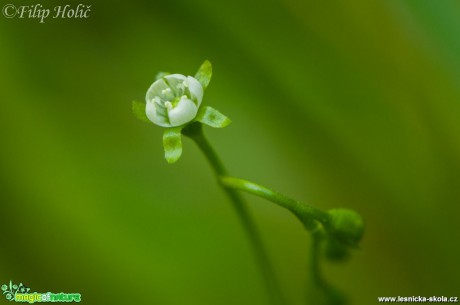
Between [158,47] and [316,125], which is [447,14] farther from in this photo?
[158,47]

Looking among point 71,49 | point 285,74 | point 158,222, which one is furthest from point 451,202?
point 71,49

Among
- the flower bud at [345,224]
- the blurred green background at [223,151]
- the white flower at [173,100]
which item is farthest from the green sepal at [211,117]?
the blurred green background at [223,151]

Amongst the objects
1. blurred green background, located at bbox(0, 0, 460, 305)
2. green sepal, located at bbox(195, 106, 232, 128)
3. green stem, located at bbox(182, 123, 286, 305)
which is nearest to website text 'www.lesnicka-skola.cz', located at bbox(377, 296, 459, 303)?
blurred green background, located at bbox(0, 0, 460, 305)

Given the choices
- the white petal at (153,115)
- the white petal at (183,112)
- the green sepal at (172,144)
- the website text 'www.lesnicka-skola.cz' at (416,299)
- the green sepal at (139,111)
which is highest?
the green sepal at (139,111)

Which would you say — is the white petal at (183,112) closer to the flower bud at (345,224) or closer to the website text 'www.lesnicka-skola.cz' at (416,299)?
the flower bud at (345,224)

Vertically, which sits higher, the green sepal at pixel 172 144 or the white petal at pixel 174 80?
the white petal at pixel 174 80

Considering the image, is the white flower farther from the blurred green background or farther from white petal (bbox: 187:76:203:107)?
the blurred green background

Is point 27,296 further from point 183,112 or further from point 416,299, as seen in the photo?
point 416,299
